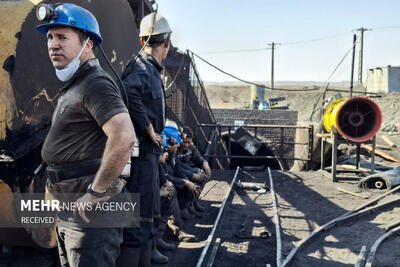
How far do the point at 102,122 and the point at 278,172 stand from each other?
28.0ft

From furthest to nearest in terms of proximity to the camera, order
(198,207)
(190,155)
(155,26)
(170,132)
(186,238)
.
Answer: (198,207), (190,155), (186,238), (170,132), (155,26)

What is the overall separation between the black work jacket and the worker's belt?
904 millimetres

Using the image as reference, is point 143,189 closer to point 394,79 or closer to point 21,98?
point 21,98

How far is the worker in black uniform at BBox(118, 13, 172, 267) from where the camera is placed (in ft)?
10.1

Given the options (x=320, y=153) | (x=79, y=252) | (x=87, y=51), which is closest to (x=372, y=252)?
(x=79, y=252)

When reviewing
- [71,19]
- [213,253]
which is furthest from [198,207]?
[71,19]

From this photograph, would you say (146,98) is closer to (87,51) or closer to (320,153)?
(87,51)

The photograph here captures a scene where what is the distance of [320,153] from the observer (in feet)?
35.1

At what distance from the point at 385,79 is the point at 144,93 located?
39699 mm

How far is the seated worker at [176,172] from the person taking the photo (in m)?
4.77

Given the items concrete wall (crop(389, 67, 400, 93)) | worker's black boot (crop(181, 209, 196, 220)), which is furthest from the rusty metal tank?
concrete wall (crop(389, 67, 400, 93))

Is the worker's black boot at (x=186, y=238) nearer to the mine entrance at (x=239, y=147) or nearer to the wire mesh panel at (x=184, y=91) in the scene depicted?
the wire mesh panel at (x=184, y=91)

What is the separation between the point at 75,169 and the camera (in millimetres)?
2141

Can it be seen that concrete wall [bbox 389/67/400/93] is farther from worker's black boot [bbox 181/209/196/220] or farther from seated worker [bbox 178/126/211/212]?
worker's black boot [bbox 181/209/196/220]
